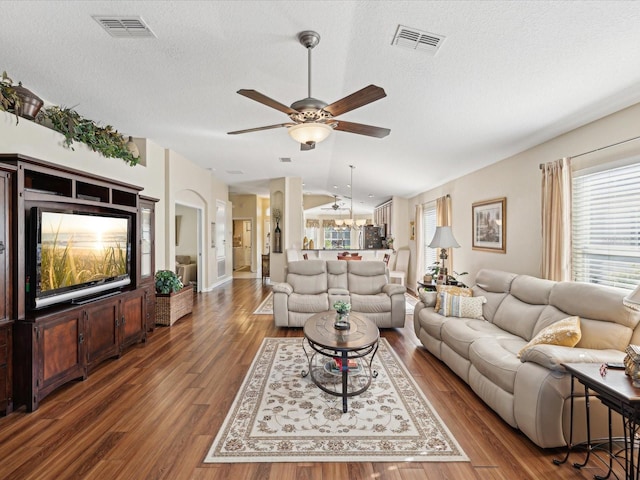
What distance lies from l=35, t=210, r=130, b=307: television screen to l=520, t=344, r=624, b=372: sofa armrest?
13.1 ft

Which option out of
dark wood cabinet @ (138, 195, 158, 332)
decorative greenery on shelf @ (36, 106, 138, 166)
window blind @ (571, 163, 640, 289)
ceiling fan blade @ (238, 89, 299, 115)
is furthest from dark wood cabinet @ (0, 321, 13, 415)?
window blind @ (571, 163, 640, 289)

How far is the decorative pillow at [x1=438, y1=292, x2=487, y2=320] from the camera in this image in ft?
11.8

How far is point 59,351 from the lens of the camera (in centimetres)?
270

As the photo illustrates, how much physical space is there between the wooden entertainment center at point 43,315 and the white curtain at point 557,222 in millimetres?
4819

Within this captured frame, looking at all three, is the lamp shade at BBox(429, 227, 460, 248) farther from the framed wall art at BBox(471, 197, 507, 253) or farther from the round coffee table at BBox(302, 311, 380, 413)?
the round coffee table at BBox(302, 311, 380, 413)

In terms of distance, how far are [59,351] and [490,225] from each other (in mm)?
5384

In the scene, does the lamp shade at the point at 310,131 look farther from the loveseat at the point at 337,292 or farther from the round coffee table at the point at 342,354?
the loveseat at the point at 337,292

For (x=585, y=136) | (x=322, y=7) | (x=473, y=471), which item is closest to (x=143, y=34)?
(x=322, y=7)

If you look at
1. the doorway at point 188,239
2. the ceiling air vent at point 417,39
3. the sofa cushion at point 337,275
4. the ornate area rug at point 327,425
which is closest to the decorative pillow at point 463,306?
the ornate area rug at point 327,425

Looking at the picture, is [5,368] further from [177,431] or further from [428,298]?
[428,298]

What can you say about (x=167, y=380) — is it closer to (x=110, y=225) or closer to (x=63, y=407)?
(x=63, y=407)

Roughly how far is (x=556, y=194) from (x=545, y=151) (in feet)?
2.11

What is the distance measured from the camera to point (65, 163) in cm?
353

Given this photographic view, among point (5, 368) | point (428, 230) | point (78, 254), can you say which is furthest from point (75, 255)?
point (428, 230)
